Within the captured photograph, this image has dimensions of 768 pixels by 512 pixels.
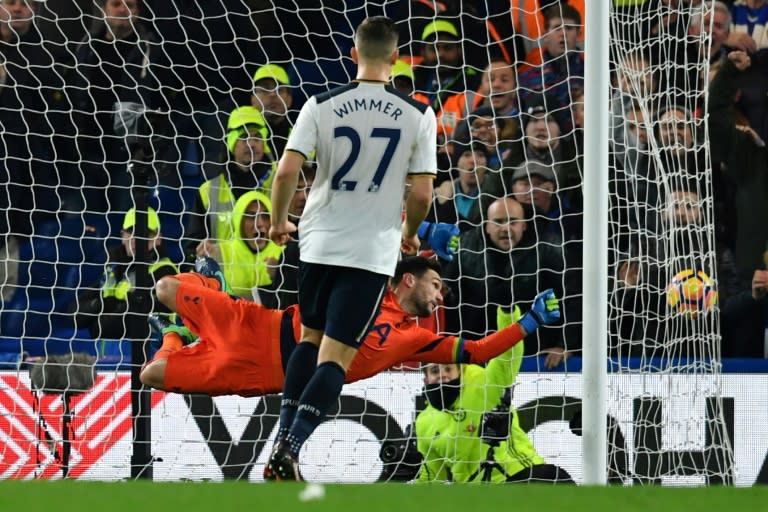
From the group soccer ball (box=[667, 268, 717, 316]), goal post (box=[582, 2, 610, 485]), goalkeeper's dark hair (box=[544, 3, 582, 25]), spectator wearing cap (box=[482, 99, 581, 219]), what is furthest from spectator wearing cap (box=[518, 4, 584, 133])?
goal post (box=[582, 2, 610, 485])

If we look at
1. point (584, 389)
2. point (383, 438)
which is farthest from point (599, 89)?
point (383, 438)

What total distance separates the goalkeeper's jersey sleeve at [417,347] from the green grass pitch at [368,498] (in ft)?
7.69

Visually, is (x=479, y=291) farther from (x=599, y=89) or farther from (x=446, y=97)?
(x=599, y=89)

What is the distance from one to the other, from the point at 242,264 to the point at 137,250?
63 centimetres

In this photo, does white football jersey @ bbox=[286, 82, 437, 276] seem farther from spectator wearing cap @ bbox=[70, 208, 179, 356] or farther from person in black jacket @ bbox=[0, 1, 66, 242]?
person in black jacket @ bbox=[0, 1, 66, 242]

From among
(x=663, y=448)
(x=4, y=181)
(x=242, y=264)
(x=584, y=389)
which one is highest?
(x=4, y=181)

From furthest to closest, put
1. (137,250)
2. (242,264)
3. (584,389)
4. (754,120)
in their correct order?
(754,120) < (242,264) < (137,250) < (584,389)

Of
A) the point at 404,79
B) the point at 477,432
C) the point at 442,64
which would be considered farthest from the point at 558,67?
the point at 477,432

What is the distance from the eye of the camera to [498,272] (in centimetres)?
662

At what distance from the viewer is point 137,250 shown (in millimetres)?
6320

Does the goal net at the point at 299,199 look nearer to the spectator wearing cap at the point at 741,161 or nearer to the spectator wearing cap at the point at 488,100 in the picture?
the spectator wearing cap at the point at 488,100

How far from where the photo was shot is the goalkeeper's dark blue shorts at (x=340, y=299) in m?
4.39

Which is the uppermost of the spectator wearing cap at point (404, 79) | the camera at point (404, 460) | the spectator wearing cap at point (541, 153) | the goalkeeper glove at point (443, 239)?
the spectator wearing cap at point (404, 79)

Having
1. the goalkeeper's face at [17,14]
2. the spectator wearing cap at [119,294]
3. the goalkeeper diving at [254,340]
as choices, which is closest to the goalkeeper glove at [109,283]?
the spectator wearing cap at [119,294]
